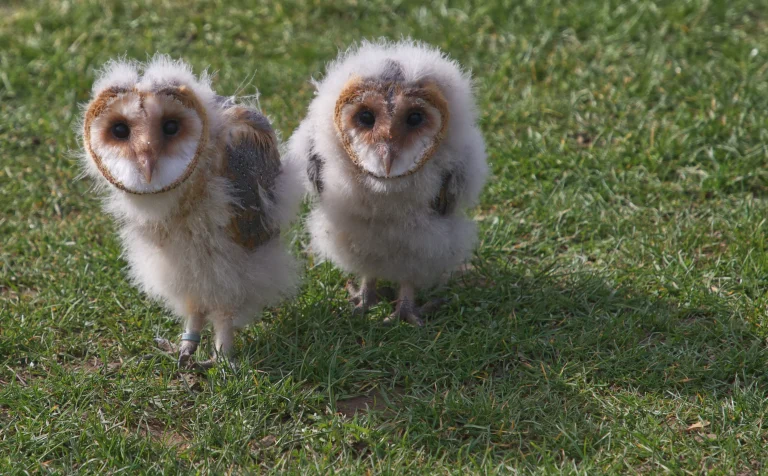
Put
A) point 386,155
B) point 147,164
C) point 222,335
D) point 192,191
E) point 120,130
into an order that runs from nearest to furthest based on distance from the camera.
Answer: point 147,164 < point 120,130 < point 192,191 < point 386,155 < point 222,335

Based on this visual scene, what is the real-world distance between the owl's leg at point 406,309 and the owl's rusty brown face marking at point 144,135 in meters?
1.36

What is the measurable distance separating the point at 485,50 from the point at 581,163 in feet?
5.12

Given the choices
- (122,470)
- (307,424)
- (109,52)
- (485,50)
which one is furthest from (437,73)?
(109,52)

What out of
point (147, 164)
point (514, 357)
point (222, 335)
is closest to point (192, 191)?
point (147, 164)

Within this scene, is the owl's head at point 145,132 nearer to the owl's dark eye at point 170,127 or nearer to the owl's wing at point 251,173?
the owl's dark eye at point 170,127

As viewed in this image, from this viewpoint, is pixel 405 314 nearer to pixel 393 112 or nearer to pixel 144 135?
pixel 393 112

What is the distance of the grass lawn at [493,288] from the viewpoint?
3.66 m

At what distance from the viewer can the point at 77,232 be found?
16.7ft

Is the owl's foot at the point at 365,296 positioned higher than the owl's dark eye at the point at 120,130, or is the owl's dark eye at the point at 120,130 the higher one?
the owl's dark eye at the point at 120,130

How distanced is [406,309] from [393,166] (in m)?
0.91

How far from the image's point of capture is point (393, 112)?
12.6ft

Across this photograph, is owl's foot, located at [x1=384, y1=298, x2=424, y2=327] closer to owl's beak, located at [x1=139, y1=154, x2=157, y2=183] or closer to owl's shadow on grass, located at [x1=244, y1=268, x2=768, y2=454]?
owl's shadow on grass, located at [x1=244, y1=268, x2=768, y2=454]

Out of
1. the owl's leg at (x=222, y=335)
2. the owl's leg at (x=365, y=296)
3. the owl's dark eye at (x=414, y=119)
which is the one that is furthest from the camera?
the owl's leg at (x=365, y=296)

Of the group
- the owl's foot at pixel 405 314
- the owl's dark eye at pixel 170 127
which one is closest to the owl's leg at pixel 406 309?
the owl's foot at pixel 405 314
